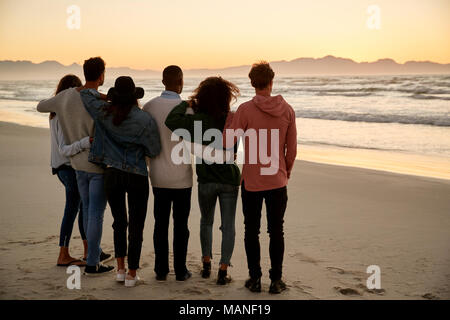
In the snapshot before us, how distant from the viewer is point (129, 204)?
151 inches

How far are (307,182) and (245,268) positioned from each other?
4.12 meters

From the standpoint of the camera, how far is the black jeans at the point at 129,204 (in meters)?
3.73

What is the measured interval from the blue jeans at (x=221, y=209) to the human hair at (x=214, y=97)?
0.54 m

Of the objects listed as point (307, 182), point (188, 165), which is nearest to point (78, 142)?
point (188, 165)

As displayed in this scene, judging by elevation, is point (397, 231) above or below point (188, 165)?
below

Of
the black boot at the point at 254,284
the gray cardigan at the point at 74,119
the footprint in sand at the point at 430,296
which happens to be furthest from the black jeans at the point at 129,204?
the footprint in sand at the point at 430,296

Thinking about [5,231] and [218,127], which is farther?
[5,231]

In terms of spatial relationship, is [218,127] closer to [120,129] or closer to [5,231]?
[120,129]

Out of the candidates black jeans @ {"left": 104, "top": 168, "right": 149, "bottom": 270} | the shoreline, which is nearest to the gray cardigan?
black jeans @ {"left": 104, "top": 168, "right": 149, "bottom": 270}

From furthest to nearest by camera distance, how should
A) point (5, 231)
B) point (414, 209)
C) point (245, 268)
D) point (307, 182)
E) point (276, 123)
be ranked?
point (307, 182)
point (414, 209)
point (5, 231)
point (245, 268)
point (276, 123)

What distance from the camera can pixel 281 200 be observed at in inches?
147

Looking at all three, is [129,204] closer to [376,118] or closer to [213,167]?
[213,167]

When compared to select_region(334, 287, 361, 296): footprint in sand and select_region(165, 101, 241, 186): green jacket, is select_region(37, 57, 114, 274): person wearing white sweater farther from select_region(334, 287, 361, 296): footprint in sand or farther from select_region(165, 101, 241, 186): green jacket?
Answer: select_region(334, 287, 361, 296): footprint in sand

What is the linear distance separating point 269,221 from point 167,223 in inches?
31.9
